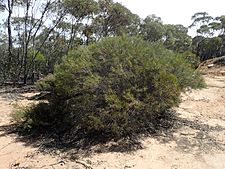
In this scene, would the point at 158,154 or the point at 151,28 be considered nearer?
the point at 158,154

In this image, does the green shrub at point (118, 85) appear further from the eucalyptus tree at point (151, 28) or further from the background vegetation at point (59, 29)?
the eucalyptus tree at point (151, 28)

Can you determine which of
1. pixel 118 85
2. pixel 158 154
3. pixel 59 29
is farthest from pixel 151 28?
pixel 158 154

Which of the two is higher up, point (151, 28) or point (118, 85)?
point (151, 28)

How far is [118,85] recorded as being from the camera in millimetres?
7422

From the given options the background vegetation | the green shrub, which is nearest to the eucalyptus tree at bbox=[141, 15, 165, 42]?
the background vegetation

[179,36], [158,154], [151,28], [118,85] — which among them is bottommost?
[158,154]

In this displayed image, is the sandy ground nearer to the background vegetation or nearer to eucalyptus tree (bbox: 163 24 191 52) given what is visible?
the background vegetation

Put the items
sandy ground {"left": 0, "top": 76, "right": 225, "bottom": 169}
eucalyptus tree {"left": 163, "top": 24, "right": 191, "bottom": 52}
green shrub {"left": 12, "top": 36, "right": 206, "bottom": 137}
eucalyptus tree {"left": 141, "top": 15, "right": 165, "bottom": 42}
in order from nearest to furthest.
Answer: sandy ground {"left": 0, "top": 76, "right": 225, "bottom": 169}, green shrub {"left": 12, "top": 36, "right": 206, "bottom": 137}, eucalyptus tree {"left": 141, "top": 15, "right": 165, "bottom": 42}, eucalyptus tree {"left": 163, "top": 24, "right": 191, "bottom": 52}

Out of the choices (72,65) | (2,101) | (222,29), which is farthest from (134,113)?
(222,29)

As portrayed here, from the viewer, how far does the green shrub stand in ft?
23.3

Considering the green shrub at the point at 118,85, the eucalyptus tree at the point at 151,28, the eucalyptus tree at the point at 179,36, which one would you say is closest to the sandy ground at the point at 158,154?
the green shrub at the point at 118,85

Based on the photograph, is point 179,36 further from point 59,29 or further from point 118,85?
point 118,85

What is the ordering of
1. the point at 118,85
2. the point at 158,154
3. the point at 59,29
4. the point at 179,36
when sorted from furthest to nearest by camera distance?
the point at 179,36
the point at 59,29
the point at 118,85
the point at 158,154

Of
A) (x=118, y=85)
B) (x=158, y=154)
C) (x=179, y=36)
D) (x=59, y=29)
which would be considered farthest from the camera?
(x=179, y=36)
